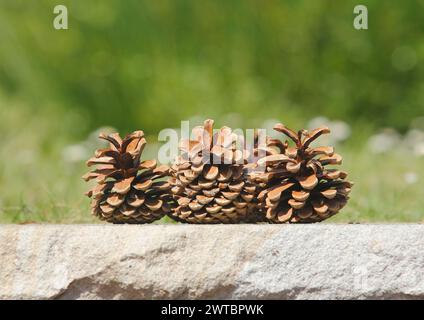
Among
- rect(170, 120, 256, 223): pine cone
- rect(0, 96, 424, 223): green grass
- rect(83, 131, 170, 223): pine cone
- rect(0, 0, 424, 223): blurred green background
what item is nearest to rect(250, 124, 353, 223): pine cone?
rect(170, 120, 256, 223): pine cone

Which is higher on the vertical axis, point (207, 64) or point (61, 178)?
point (207, 64)

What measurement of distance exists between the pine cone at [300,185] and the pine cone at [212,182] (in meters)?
0.04

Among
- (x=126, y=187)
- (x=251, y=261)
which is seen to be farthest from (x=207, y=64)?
(x=251, y=261)

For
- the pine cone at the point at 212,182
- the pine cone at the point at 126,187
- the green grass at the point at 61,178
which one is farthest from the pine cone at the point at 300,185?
the green grass at the point at 61,178

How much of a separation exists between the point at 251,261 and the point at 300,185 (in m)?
0.21

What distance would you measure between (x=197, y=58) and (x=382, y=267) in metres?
2.68

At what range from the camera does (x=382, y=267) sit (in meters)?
1.42

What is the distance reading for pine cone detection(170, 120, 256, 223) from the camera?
5.00ft

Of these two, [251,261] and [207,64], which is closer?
[251,261]

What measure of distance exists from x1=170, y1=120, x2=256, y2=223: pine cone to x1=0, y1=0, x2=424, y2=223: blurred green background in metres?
2.15

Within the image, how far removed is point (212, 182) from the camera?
153 cm

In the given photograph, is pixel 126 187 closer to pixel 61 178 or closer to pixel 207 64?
pixel 61 178

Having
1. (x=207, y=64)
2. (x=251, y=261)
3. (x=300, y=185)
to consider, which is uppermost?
(x=207, y=64)
